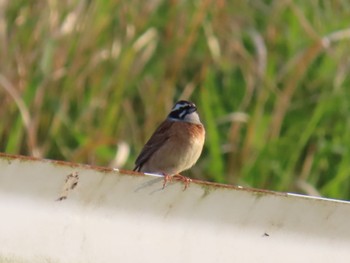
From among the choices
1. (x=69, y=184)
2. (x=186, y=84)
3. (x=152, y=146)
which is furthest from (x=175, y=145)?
(x=69, y=184)

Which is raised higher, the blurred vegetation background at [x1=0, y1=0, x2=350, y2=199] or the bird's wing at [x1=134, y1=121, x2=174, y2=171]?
the blurred vegetation background at [x1=0, y1=0, x2=350, y2=199]

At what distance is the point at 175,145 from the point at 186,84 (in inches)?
34.2

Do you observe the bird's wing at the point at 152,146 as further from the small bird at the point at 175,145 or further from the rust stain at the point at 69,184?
the rust stain at the point at 69,184

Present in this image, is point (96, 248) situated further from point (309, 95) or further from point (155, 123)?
point (309, 95)

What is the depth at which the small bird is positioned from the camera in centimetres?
382

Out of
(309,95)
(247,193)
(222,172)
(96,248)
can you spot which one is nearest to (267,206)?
(247,193)

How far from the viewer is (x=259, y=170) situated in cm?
449

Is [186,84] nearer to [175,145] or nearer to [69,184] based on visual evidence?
[175,145]

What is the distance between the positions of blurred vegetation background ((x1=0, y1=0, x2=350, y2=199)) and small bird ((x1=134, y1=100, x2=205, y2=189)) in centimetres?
23

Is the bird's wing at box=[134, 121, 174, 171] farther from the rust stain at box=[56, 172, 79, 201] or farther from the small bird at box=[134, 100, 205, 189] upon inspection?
the rust stain at box=[56, 172, 79, 201]

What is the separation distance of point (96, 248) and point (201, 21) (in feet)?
10.3

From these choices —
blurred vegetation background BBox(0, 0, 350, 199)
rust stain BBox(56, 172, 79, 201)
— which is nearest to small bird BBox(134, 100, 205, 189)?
blurred vegetation background BBox(0, 0, 350, 199)

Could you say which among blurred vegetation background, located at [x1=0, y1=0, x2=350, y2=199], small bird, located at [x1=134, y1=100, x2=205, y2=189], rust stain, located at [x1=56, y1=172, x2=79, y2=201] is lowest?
rust stain, located at [x1=56, y1=172, x2=79, y2=201]

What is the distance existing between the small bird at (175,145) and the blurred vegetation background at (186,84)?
9.0 inches
